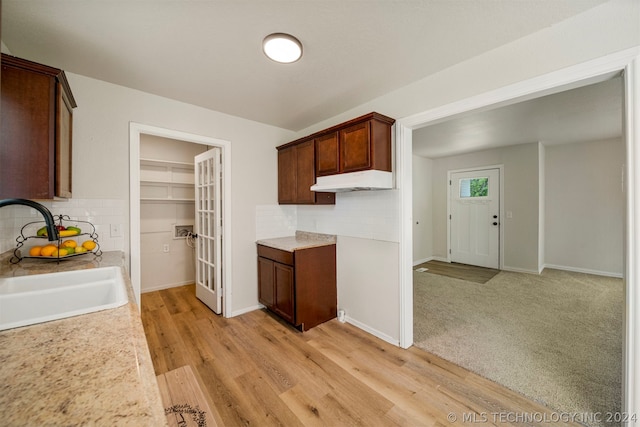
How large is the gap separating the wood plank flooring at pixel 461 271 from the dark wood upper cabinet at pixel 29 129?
5302 millimetres

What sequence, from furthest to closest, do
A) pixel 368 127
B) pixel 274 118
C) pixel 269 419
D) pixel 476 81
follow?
pixel 274 118 → pixel 368 127 → pixel 476 81 → pixel 269 419

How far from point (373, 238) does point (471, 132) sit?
2.71 meters

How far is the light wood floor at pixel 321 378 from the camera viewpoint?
1.62m

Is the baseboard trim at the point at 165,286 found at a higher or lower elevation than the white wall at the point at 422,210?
lower

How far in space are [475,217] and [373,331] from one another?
162 inches

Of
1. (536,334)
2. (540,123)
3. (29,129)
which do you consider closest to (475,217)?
(540,123)

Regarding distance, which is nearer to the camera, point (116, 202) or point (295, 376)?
point (295, 376)

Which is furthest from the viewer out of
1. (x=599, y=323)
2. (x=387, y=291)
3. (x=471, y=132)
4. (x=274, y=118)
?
(x=471, y=132)

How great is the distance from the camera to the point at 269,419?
5.24 ft

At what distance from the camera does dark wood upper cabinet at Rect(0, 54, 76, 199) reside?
55.6 inches

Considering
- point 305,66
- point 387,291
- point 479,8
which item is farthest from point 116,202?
point 479,8

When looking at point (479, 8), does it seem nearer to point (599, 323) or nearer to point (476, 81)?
point (476, 81)

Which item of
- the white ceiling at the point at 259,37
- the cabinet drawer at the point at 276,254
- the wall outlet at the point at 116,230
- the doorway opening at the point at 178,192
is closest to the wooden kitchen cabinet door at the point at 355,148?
the white ceiling at the point at 259,37

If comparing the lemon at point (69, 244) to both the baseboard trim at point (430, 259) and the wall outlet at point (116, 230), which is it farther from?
the baseboard trim at point (430, 259)
